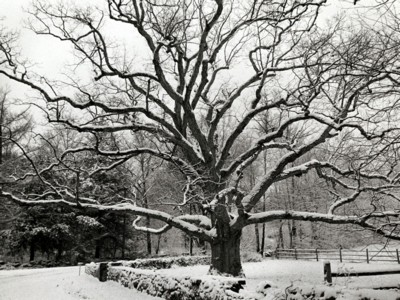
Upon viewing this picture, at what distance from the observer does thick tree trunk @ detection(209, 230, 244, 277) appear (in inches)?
546

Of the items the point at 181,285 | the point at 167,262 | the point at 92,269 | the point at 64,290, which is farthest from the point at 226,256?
the point at 167,262

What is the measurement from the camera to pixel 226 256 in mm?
14008

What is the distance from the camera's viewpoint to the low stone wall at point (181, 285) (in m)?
7.98

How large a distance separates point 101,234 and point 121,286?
17.8 meters

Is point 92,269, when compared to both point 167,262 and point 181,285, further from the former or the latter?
point 181,285

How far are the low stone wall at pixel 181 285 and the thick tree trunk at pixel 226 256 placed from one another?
2768mm

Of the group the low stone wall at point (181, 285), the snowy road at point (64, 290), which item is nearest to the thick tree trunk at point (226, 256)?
the low stone wall at point (181, 285)

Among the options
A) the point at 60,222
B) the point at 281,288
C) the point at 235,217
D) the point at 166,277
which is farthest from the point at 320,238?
the point at 281,288

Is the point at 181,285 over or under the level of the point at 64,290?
over

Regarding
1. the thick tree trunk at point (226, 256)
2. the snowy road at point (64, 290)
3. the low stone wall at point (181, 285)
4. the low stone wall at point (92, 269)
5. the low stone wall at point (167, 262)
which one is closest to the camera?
the low stone wall at point (181, 285)

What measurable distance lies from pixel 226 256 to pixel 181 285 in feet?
14.3

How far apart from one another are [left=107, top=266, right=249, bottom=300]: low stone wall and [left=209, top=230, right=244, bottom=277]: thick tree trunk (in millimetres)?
2768

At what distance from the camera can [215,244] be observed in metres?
14.1

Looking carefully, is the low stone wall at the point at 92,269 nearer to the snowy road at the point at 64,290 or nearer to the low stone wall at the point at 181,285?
A: the snowy road at the point at 64,290
